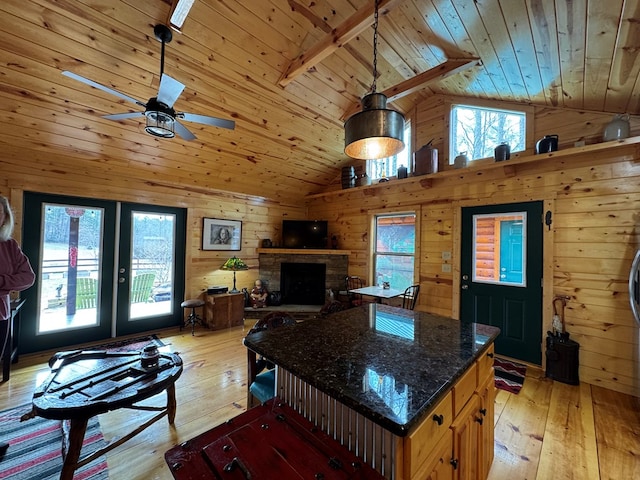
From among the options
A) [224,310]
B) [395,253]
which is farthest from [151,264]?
[395,253]

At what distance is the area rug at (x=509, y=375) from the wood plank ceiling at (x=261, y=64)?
2.76m

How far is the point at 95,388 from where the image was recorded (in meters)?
1.71

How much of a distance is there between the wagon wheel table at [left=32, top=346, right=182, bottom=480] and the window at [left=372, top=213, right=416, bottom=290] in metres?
3.53

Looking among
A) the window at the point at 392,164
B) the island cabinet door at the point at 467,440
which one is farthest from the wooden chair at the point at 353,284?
the island cabinet door at the point at 467,440

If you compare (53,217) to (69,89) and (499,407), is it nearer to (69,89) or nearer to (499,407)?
(69,89)

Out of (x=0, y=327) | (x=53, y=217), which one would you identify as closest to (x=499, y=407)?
(x=0, y=327)

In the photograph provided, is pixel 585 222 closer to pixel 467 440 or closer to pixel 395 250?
pixel 395 250

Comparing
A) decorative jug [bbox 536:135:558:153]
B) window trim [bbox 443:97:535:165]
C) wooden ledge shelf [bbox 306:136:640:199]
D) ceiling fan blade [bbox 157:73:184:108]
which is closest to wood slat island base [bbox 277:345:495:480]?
ceiling fan blade [bbox 157:73:184:108]

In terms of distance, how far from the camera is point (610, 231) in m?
2.80

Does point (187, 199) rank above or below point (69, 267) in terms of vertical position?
above

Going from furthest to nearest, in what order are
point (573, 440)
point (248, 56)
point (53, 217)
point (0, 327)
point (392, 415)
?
point (53, 217), point (248, 56), point (0, 327), point (573, 440), point (392, 415)

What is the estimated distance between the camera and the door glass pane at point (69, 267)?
11.2 feet

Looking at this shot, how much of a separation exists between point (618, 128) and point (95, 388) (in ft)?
16.1

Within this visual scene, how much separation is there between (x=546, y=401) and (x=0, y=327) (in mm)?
4851
